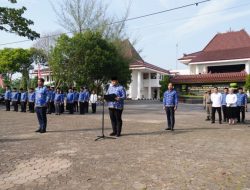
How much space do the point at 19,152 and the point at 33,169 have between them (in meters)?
1.64

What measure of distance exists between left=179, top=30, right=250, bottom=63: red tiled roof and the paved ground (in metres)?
34.8

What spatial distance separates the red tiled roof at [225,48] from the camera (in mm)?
42694

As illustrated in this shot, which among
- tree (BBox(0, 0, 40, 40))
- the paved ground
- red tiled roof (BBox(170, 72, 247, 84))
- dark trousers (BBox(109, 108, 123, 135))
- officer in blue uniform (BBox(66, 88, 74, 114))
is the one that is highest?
tree (BBox(0, 0, 40, 40))

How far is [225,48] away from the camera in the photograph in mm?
45250

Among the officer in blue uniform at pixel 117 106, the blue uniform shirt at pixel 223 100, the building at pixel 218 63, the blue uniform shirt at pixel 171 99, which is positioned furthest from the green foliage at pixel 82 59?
the officer in blue uniform at pixel 117 106

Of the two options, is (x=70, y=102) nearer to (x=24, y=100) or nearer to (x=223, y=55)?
(x=24, y=100)

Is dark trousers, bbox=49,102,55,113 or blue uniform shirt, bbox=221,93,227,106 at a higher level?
blue uniform shirt, bbox=221,93,227,106

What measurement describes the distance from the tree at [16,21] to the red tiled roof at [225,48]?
90.2ft

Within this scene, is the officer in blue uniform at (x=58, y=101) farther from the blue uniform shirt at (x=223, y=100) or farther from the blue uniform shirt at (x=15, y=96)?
the blue uniform shirt at (x=223, y=100)

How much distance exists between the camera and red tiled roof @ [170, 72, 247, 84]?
117 feet

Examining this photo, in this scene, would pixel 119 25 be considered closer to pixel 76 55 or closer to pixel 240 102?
pixel 76 55

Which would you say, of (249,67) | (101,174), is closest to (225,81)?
(249,67)

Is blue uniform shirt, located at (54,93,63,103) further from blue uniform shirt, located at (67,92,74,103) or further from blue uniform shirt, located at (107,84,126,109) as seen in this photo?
blue uniform shirt, located at (107,84,126,109)

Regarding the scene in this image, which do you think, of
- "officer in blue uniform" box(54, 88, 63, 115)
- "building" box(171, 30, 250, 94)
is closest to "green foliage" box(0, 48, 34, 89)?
"building" box(171, 30, 250, 94)
